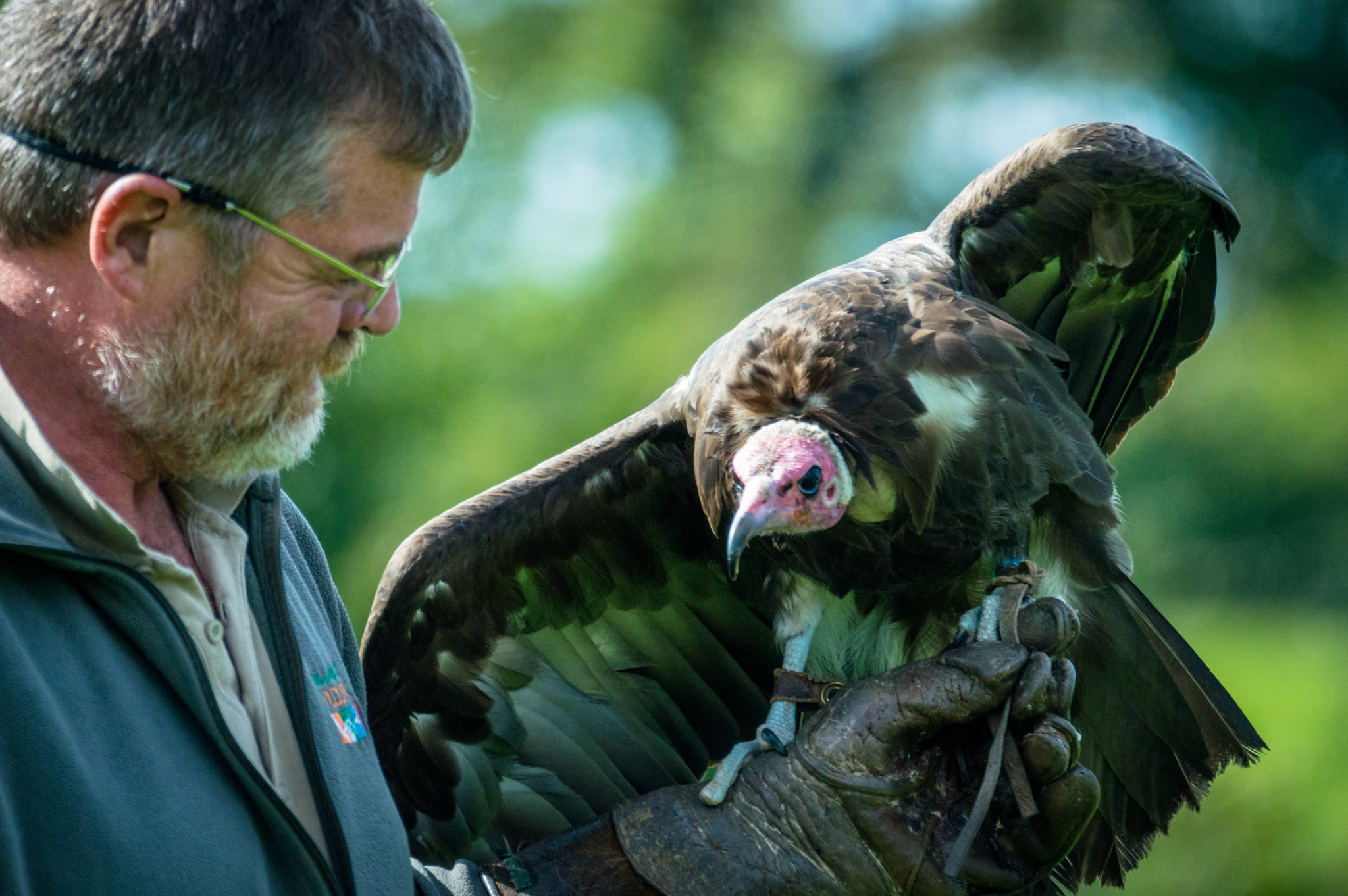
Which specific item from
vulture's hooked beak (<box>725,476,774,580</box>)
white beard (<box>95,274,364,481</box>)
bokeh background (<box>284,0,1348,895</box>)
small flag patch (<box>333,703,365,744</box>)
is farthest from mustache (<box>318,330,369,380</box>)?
bokeh background (<box>284,0,1348,895</box>)

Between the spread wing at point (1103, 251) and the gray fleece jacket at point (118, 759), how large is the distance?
2.45m

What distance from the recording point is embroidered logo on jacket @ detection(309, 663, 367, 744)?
2.16 meters

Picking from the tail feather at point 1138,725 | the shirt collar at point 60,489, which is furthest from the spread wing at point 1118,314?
the shirt collar at point 60,489

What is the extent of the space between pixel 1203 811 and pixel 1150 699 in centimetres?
367

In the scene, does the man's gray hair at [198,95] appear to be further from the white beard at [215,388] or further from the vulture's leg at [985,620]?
the vulture's leg at [985,620]

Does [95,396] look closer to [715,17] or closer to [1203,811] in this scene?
[1203,811]

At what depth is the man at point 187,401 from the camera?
1630 mm

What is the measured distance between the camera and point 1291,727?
6.59m

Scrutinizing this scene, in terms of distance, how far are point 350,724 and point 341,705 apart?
0.04 metres

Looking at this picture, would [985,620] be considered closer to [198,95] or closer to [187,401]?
[187,401]

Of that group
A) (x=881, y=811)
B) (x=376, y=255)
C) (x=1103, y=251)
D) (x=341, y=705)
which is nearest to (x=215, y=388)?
(x=376, y=255)

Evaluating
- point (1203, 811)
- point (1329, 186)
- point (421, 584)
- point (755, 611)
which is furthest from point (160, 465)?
point (1329, 186)

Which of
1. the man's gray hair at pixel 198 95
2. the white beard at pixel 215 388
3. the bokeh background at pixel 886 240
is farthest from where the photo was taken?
the bokeh background at pixel 886 240

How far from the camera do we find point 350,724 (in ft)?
7.26
